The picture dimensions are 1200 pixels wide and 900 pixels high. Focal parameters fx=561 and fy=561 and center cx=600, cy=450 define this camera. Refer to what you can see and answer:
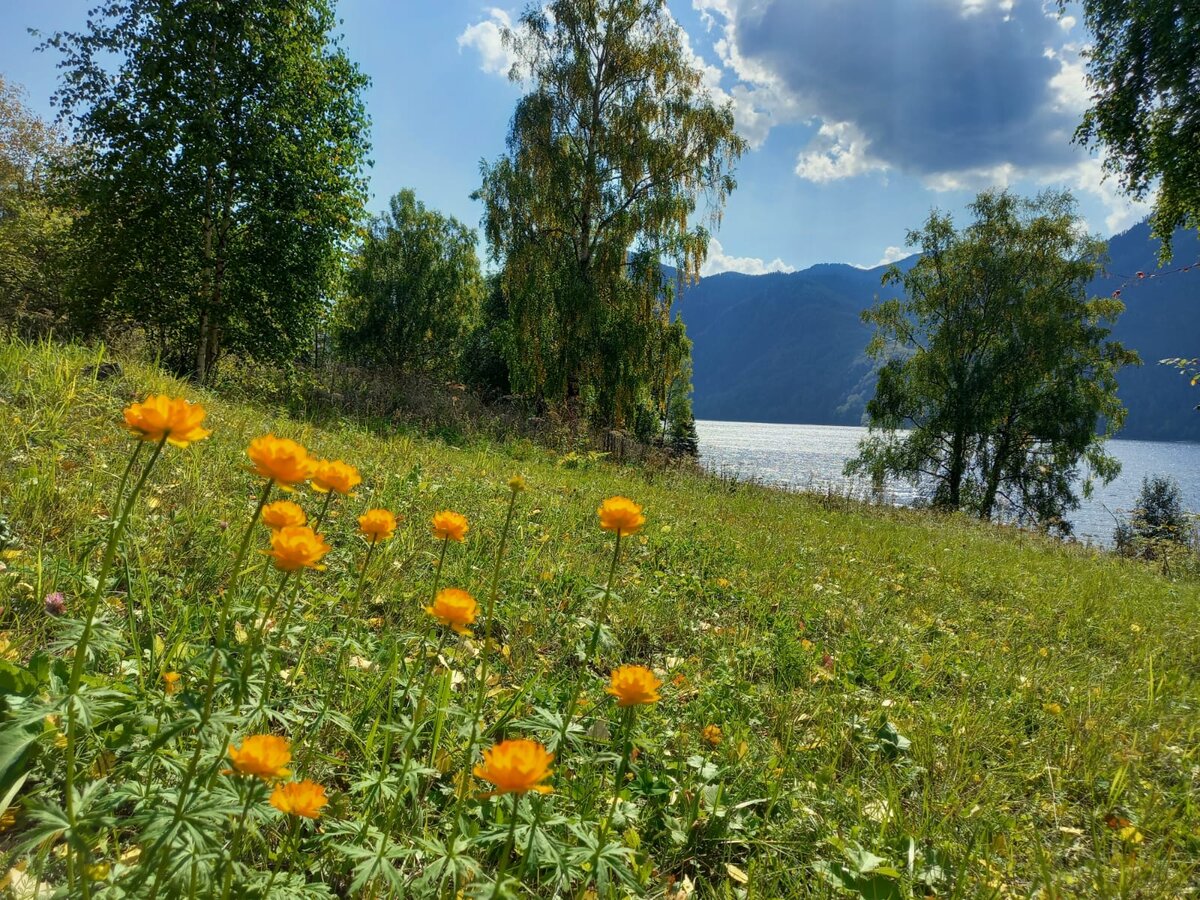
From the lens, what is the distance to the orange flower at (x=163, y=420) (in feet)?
2.73

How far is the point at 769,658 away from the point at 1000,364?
2014 centimetres

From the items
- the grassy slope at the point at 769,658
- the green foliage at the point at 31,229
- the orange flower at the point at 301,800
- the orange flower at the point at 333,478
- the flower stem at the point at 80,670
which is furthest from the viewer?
the green foliage at the point at 31,229

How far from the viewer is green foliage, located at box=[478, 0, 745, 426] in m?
12.8

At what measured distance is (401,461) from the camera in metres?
5.14

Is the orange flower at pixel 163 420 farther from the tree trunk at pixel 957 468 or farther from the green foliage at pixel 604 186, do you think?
the tree trunk at pixel 957 468

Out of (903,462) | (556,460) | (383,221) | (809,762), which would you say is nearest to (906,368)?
(903,462)

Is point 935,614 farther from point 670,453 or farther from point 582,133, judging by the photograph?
point 582,133

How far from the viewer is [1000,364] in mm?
18281

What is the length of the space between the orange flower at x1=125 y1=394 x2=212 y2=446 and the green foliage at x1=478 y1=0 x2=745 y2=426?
1188 cm

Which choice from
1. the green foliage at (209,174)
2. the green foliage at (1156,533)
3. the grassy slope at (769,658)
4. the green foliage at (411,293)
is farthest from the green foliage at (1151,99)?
the green foliage at (411,293)

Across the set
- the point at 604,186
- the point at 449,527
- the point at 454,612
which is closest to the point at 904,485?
the point at 604,186

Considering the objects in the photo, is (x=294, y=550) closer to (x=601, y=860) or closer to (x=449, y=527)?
(x=449, y=527)

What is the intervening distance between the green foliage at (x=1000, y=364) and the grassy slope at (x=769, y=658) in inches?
634

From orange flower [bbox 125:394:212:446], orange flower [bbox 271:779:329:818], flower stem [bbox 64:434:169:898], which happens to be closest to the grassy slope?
orange flower [bbox 271:779:329:818]
